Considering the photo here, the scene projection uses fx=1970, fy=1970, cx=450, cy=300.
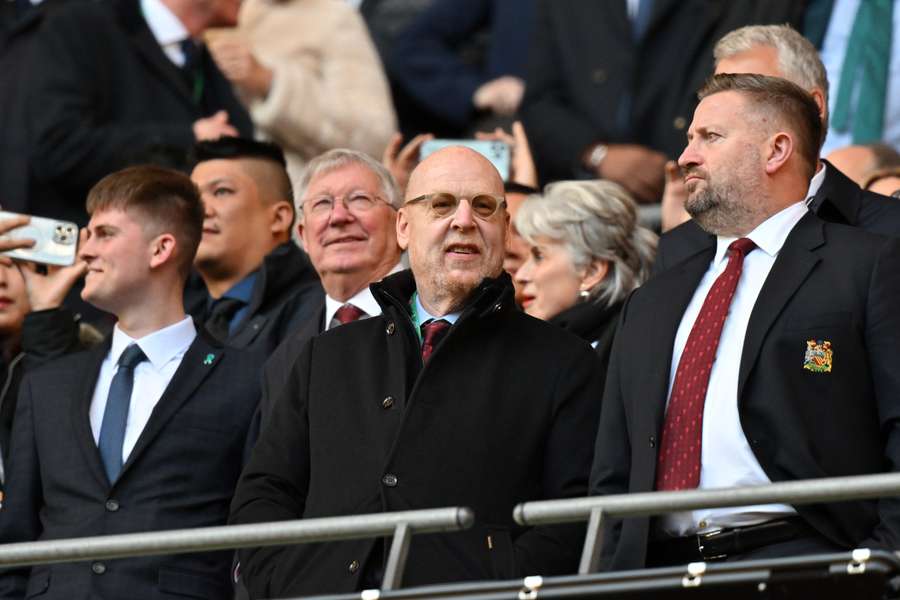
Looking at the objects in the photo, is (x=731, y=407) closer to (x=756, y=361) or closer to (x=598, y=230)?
(x=756, y=361)

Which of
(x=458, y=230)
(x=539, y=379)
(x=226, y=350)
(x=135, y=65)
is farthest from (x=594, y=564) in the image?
(x=135, y=65)

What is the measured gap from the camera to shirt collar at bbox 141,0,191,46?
9.86 meters

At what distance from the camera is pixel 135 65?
381 inches

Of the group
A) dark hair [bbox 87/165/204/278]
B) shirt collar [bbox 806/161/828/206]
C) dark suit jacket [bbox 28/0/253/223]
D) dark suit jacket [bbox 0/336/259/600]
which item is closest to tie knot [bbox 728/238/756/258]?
shirt collar [bbox 806/161/828/206]

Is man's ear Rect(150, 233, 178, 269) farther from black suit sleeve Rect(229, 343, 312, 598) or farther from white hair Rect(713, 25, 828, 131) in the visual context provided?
white hair Rect(713, 25, 828, 131)

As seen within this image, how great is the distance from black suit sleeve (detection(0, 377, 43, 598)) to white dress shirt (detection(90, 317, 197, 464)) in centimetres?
24

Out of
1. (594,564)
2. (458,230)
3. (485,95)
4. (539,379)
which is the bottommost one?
(594,564)

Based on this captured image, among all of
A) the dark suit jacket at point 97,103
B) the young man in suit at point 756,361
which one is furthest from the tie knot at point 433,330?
the dark suit jacket at point 97,103

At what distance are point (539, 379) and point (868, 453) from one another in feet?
3.27

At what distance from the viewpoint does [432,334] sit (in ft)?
19.3

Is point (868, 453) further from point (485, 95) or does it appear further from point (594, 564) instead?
point (485, 95)

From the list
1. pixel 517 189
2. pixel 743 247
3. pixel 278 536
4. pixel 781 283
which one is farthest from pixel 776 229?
pixel 517 189

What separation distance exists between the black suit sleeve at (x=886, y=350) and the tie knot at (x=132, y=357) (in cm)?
272

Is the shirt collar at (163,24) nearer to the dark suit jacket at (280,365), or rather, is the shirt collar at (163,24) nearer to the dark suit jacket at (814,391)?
the dark suit jacket at (280,365)
